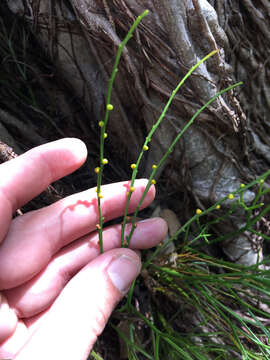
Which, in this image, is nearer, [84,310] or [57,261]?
[84,310]

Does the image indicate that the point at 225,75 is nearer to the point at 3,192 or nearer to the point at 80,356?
the point at 3,192

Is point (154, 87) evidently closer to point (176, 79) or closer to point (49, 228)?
point (176, 79)

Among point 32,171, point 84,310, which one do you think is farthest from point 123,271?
point 32,171

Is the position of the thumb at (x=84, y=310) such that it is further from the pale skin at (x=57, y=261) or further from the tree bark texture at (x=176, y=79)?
the tree bark texture at (x=176, y=79)

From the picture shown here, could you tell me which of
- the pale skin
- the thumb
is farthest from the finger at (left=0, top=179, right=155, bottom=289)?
the thumb

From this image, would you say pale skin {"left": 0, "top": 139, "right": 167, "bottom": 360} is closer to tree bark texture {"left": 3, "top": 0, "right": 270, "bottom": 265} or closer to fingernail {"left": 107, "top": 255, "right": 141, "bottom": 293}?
fingernail {"left": 107, "top": 255, "right": 141, "bottom": 293}

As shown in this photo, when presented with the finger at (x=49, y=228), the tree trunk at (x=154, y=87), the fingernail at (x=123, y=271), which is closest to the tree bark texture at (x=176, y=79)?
Answer: the tree trunk at (x=154, y=87)
